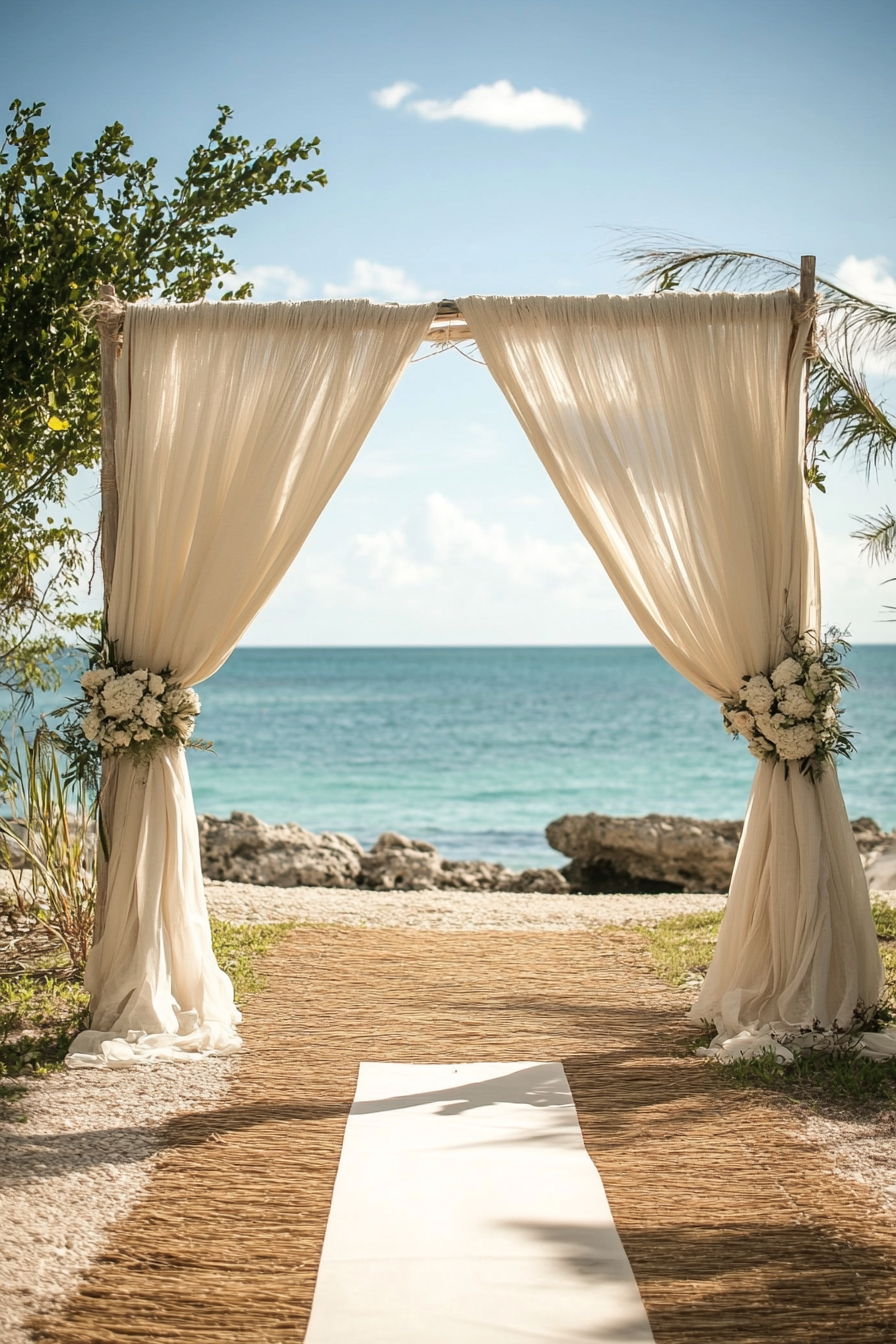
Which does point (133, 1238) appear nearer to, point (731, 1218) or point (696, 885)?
point (731, 1218)

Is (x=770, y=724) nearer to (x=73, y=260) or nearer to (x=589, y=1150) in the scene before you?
(x=589, y=1150)

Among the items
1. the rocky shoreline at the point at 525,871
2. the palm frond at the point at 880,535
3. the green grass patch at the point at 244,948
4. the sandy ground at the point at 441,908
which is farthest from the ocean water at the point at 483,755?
the palm frond at the point at 880,535

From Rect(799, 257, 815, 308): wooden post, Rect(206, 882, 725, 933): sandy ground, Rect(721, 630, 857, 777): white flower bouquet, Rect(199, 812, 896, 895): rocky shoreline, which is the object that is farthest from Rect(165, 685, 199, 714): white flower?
Rect(199, 812, 896, 895): rocky shoreline

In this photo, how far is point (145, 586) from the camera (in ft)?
12.5

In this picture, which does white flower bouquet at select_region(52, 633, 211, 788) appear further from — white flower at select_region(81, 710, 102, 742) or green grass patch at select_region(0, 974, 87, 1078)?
green grass patch at select_region(0, 974, 87, 1078)

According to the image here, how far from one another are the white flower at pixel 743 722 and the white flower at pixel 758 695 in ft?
0.11

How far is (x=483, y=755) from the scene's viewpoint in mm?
22641

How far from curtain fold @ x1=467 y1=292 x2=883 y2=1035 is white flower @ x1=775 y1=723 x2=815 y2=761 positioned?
0.10m

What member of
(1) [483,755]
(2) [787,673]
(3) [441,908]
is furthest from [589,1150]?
(1) [483,755]

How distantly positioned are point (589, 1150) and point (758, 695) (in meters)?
1.61

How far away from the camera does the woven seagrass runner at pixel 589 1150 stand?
205 cm

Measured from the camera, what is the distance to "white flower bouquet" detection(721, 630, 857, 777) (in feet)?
11.8

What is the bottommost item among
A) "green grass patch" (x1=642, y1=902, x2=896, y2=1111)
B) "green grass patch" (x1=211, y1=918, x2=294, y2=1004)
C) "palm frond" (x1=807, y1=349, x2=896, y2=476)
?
"green grass patch" (x1=211, y1=918, x2=294, y2=1004)

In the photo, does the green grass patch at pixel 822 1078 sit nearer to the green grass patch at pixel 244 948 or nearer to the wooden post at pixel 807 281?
the green grass patch at pixel 244 948
